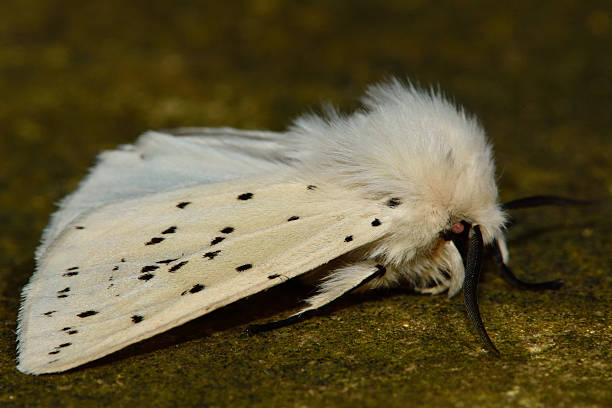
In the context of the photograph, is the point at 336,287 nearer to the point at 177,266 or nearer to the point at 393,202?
the point at 393,202

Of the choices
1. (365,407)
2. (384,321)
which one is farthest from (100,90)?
(365,407)

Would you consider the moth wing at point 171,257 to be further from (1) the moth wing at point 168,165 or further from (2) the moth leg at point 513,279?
(2) the moth leg at point 513,279

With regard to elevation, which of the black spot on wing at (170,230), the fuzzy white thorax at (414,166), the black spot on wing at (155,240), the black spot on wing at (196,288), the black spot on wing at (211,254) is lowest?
the black spot on wing at (196,288)

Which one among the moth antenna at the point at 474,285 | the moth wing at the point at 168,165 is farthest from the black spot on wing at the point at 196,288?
the moth antenna at the point at 474,285

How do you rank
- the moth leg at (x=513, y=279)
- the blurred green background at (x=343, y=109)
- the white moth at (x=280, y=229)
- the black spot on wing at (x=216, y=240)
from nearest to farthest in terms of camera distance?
the blurred green background at (x=343, y=109) < the white moth at (x=280, y=229) < the black spot on wing at (x=216, y=240) < the moth leg at (x=513, y=279)

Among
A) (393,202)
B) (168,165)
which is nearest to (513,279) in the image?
(393,202)

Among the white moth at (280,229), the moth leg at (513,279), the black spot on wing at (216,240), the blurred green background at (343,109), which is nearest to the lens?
the blurred green background at (343,109)

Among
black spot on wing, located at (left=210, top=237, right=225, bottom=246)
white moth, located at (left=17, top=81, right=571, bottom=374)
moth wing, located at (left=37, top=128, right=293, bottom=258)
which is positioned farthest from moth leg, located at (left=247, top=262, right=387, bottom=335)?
moth wing, located at (left=37, top=128, right=293, bottom=258)
